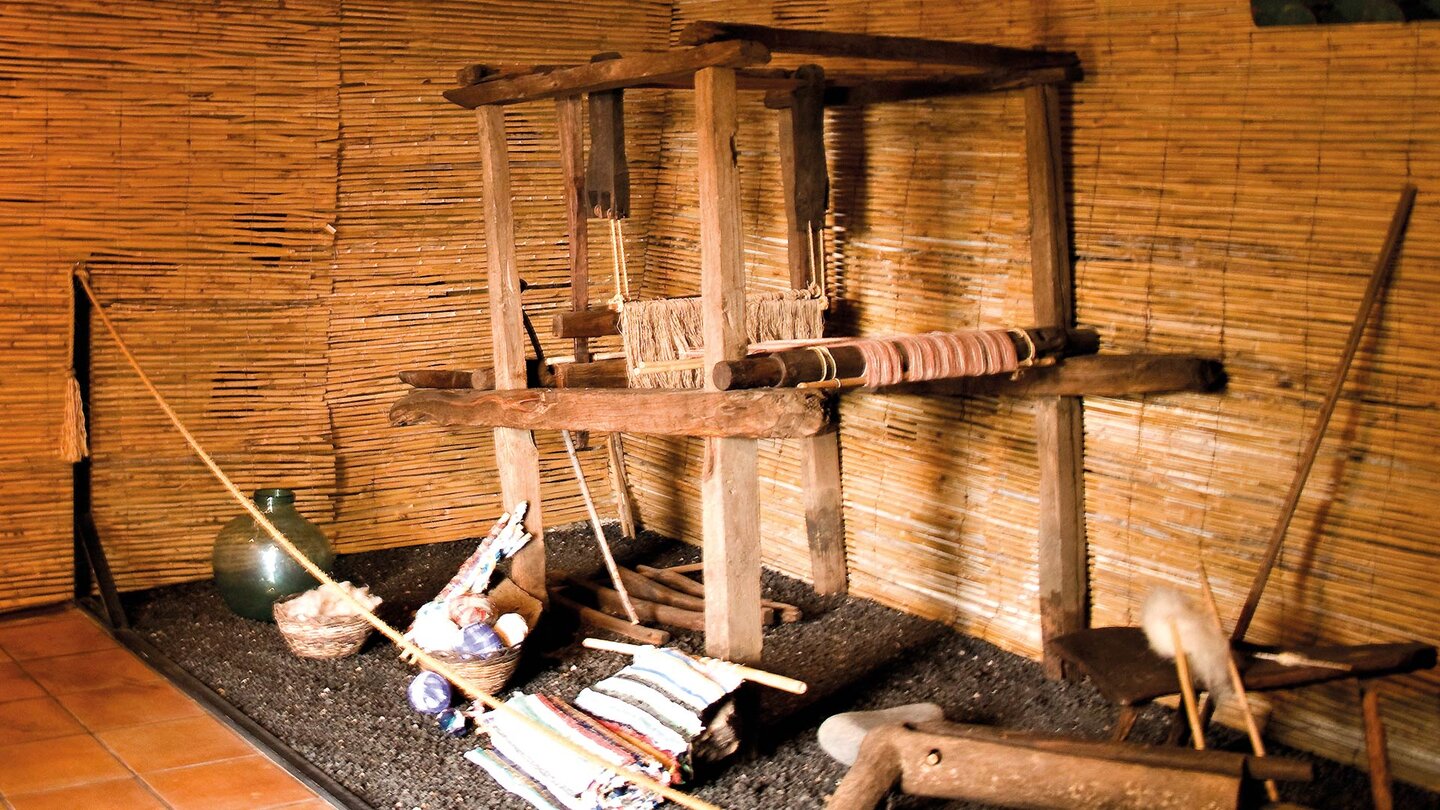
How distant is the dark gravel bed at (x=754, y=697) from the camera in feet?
12.4

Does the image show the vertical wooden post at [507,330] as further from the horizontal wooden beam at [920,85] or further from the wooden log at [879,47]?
the horizontal wooden beam at [920,85]

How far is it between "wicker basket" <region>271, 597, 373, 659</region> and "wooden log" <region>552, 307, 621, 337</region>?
1248mm

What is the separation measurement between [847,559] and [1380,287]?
2391 mm

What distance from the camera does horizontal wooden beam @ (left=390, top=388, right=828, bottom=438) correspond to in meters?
3.54

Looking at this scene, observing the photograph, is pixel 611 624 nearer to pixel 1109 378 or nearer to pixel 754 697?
pixel 754 697

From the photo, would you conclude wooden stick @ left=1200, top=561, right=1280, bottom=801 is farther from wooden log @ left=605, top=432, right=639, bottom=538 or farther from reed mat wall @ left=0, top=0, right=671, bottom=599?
reed mat wall @ left=0, top=0, right=671, bottom=599

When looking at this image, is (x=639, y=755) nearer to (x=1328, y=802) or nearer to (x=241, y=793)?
(x=241, y=793)

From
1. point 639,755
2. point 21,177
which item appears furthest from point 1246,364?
point 21,177

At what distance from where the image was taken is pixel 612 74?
3.88 metres

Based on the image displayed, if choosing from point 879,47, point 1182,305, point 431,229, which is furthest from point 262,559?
point 1182,305

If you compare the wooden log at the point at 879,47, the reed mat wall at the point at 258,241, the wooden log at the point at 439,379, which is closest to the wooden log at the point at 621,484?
the reed mat wall at the point at 258,241

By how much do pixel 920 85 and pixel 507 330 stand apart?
5.41ft

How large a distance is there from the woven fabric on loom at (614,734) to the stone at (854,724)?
1.27 ft

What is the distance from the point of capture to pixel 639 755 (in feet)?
11.9
